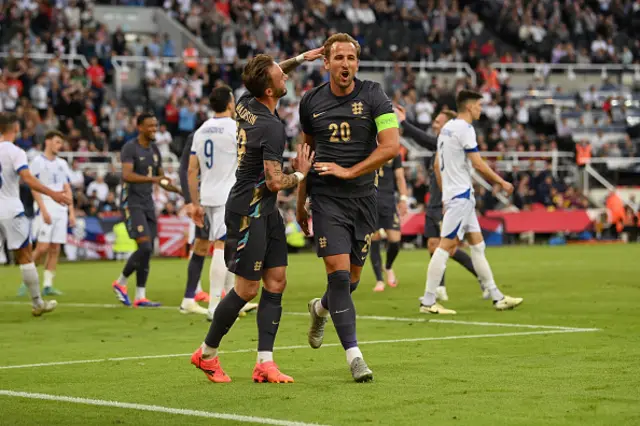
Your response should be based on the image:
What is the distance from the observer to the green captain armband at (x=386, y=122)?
360 inches

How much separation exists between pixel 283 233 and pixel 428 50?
3810 cm

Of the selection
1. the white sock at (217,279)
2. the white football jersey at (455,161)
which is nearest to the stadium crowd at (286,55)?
the white sock at (217,279)

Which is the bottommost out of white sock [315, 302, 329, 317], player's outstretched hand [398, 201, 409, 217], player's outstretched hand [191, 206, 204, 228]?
white sock [315, 302, 329, 317]

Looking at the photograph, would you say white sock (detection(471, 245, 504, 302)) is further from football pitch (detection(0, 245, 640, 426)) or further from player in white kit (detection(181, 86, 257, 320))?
player in white kit (detection(181, 86, 257, 320))

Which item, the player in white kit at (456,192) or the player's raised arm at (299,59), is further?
the player in white kit at (456,192)

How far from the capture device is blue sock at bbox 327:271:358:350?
29.6 feet

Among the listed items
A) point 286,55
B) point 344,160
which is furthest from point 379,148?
point 286,55

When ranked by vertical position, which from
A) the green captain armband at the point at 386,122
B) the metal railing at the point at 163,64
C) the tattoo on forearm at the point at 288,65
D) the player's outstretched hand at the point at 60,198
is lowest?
the player's outstretched hand at the point at 60,198

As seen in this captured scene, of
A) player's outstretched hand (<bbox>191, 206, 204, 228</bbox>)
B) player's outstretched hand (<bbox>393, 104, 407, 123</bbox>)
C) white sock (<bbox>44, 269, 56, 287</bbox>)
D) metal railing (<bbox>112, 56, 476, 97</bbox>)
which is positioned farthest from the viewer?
A: metal railing (<bbox>112, 56, 476, 97</bbox>)

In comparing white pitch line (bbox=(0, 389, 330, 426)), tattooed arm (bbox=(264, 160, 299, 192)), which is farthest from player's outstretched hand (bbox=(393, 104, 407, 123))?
white pitch line (bbox=(0, 389, 330, 426))

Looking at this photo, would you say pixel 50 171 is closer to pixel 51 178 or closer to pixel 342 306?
pixel 51 178

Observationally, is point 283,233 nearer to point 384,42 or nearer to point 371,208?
point 371,208

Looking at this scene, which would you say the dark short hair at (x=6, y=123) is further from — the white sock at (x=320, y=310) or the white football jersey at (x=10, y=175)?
the white sock at (x=320, y=310)

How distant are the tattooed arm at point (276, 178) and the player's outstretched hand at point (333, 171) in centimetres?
27
